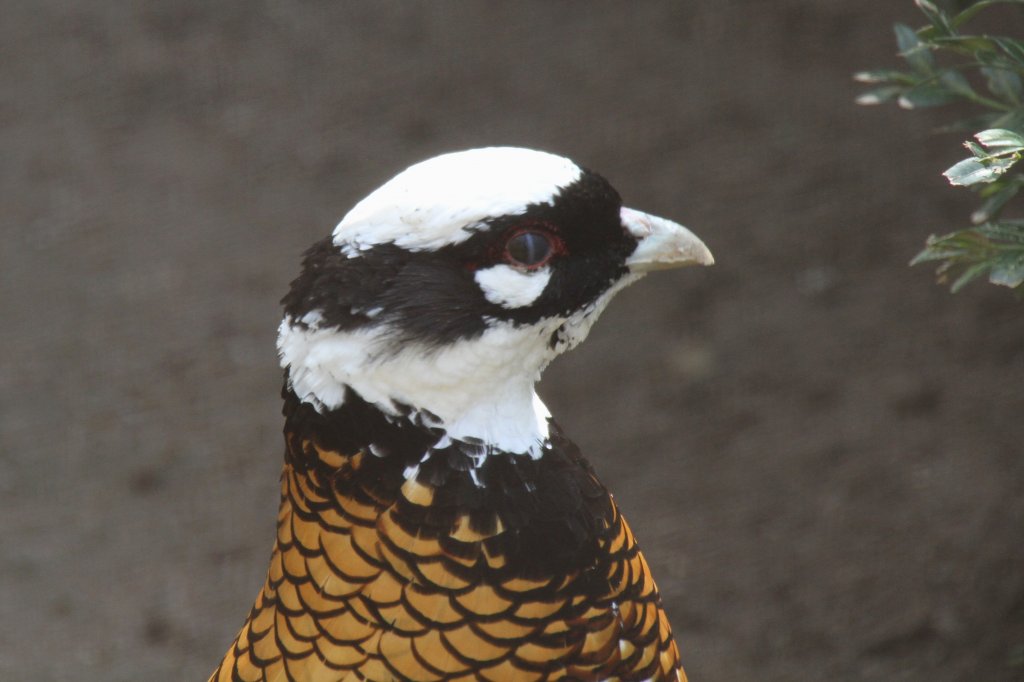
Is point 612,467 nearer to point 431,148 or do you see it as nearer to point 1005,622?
point 1005,622

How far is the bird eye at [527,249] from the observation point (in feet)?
6.06

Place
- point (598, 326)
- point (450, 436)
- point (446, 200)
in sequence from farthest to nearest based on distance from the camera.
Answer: point (598, 326), point (450, 436), point (446, 200)

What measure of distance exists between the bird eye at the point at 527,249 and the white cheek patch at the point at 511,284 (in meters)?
0.01

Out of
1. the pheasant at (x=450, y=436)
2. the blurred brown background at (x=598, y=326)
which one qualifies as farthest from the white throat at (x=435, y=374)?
the blurred brown background at (x=598, y=326)

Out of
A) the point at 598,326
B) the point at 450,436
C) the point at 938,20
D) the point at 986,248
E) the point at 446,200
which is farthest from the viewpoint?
the point at 598,326

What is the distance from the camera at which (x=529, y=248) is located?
186cm

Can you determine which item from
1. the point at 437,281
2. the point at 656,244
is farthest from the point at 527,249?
the point at 656,244

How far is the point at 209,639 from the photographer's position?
13.3ft

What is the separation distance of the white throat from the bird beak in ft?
0.60

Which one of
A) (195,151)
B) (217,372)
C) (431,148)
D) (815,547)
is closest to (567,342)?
(815,547)

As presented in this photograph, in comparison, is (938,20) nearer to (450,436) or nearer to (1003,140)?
(1003,140)

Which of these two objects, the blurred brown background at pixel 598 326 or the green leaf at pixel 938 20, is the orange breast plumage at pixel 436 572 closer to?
the green leaf at pixel 938 20

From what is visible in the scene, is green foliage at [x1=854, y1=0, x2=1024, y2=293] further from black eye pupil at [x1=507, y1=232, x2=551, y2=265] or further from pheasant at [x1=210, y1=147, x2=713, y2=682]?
black eye pupil at [x1=507, y1=232, x2=551, y2=265]

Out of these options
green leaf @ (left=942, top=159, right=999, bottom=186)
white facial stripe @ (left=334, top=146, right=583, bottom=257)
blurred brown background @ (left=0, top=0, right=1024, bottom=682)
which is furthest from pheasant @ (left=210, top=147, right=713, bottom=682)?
blurred brown background @ (left=0, top=0, right=1024, bottom=682)
